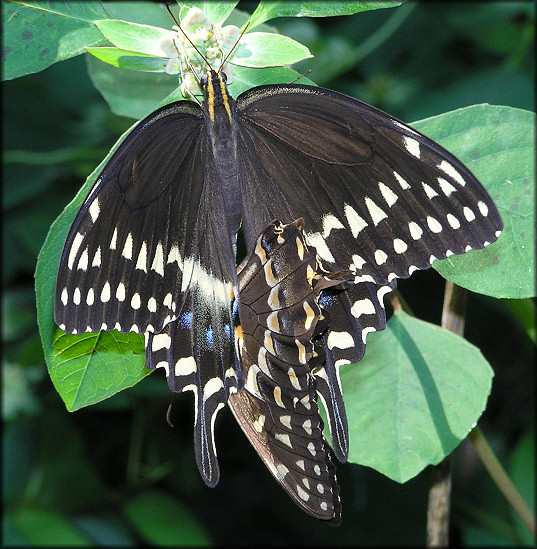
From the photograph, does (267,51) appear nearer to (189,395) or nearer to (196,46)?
(196,46)

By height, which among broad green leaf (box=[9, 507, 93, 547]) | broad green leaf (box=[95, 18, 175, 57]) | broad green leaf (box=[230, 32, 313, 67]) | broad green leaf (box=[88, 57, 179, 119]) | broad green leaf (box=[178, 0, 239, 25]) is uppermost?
broad green leaf (box=[88, 57, 179, 119])

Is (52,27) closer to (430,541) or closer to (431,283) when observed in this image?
(430,541)

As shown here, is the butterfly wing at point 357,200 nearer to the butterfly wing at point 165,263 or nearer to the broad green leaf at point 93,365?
the butterfly wing at point 165,263

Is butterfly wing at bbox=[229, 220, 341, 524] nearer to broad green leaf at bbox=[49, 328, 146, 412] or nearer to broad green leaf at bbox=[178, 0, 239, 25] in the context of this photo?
broad green leaf at bbox=[49, 328, 146, 412]

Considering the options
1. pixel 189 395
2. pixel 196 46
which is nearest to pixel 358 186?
pixel 196 46

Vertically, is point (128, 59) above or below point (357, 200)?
above

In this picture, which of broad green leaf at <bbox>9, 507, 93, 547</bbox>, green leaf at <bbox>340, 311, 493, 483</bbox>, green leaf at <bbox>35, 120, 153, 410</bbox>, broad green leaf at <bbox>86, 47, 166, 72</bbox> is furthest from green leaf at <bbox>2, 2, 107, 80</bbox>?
broad green leaf at <bbox>9, 507, 93, 547</bbox>

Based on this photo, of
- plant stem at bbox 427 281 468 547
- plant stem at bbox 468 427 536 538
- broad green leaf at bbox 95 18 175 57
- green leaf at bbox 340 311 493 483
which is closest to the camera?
broad green leaf at bbox 95 18 175 57

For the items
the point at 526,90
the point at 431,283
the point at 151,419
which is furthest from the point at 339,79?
the point at 151,419
